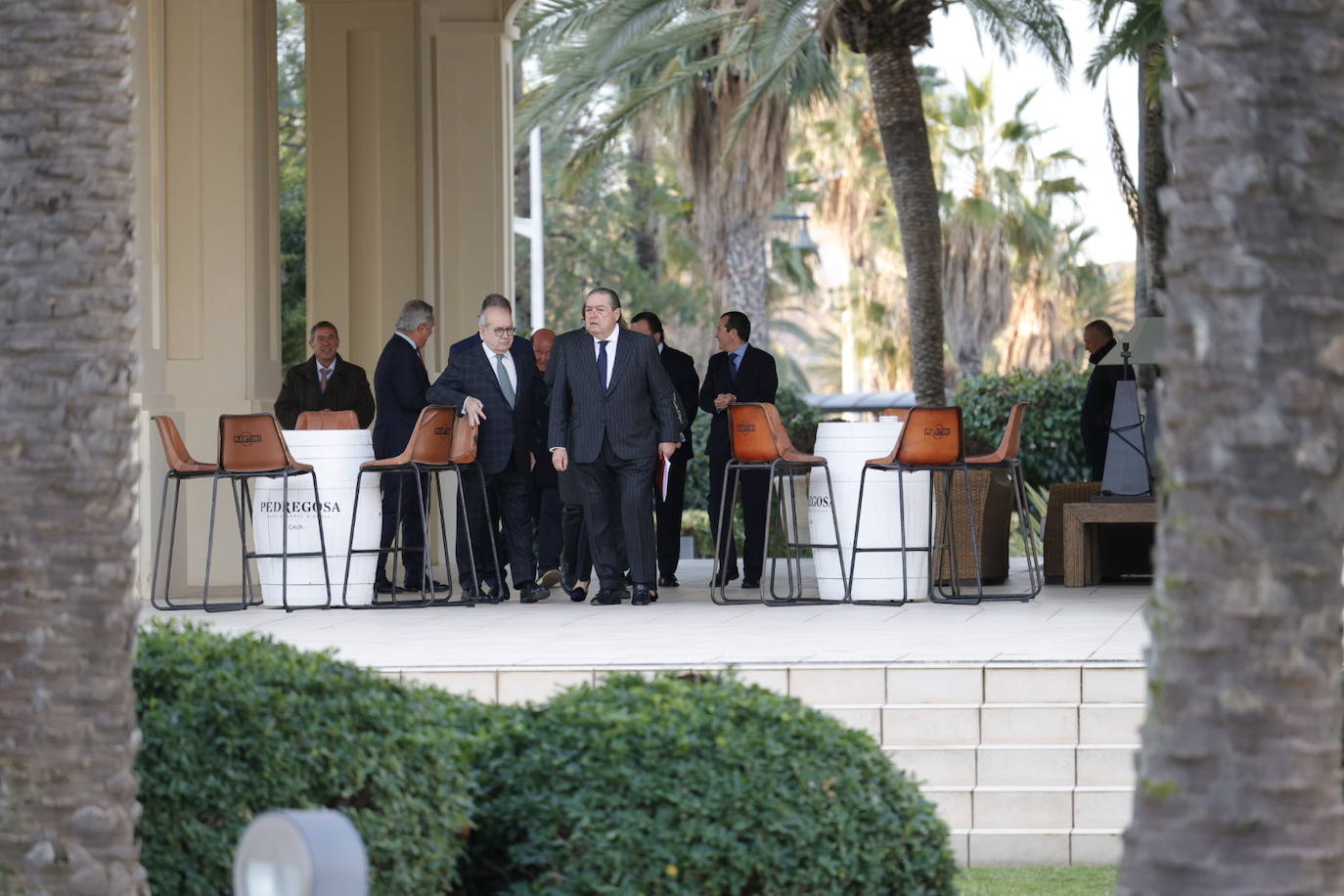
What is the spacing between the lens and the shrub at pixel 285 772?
4223 millimetres

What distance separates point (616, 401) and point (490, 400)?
0.79 m

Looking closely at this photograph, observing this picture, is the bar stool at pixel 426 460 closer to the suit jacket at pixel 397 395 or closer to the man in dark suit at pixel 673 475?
the suit jacket at pixel 397 395

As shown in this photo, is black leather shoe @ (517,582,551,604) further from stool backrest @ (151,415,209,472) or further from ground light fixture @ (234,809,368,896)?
ground light fixture @ (234,809,368,896)

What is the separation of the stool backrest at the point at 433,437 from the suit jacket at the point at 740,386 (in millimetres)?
2303

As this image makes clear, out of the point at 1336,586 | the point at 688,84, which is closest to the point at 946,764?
the point at 1336,586

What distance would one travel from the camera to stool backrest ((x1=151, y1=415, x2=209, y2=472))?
33.9 ft

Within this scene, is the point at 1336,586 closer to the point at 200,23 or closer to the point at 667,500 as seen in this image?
the point at 667,500

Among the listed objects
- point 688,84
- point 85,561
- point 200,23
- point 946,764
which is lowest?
point 946,764

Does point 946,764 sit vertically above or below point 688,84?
below

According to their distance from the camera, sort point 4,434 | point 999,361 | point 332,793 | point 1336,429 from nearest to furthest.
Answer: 1. point 1336,429
2. point 4,434
3. point 332,793
4. point 999,361

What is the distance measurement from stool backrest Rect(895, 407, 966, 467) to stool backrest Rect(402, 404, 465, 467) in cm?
248

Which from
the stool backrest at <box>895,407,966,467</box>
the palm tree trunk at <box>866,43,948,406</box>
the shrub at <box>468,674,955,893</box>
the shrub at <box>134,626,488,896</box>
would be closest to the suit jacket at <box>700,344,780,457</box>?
the stool backrest at <box>895,407,966,467</box>

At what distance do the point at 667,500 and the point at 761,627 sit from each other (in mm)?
3390

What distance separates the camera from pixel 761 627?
903cm
